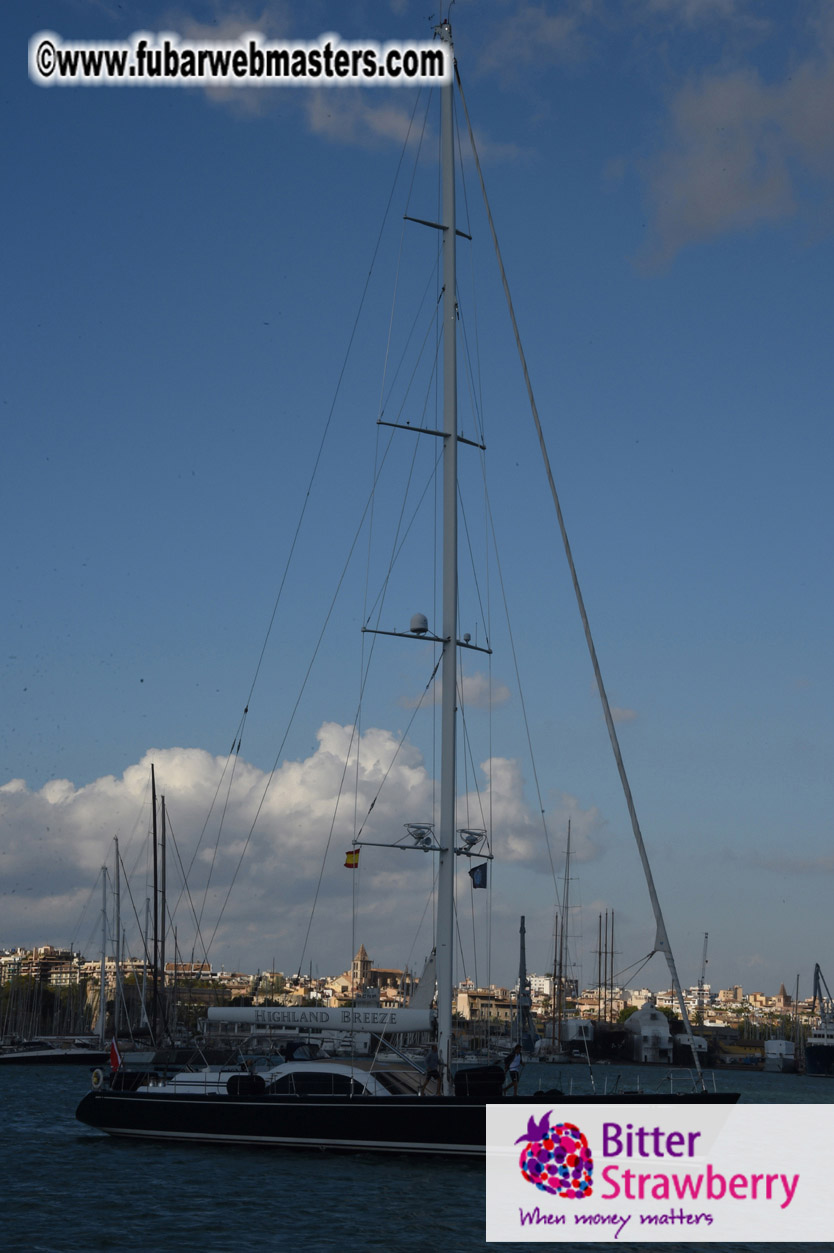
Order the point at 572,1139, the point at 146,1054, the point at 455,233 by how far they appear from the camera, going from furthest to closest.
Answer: the point at 146,1054
the point at 455,233
the point at 572,1139

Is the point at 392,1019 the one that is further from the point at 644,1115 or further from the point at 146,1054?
the point at 146,1054

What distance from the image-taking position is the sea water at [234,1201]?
19812 millimetres

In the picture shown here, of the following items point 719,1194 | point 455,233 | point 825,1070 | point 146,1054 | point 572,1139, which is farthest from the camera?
point 825,1070

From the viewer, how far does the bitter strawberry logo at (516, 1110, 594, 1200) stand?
2227 centimetres

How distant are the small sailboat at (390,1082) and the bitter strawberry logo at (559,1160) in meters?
1.49

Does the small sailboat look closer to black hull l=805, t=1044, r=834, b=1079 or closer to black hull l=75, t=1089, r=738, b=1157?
black hull l=75, t=1089, r=738, b=1157

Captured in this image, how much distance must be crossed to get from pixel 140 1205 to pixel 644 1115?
940 cm

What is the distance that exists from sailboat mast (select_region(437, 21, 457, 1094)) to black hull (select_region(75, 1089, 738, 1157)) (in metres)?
0.92

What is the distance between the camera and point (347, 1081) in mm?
27062

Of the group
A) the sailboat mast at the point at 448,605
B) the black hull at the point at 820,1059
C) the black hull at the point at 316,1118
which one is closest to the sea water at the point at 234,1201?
the black hull at the point at 316,1118

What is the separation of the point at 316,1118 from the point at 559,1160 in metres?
6.59

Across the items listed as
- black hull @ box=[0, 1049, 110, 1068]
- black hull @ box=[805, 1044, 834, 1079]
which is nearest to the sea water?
black hull @ box=[0, 1049, 110, 1068]

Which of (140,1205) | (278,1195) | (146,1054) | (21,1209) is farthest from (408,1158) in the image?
(146,1054)

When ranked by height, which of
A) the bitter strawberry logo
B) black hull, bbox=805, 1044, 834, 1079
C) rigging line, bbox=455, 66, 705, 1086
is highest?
rigging line, bbox=455, 66, 705, 1086
